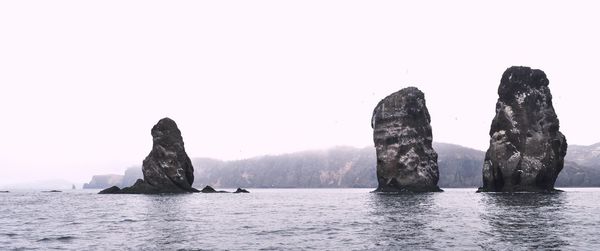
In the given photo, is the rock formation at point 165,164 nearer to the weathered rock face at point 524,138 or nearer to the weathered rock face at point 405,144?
the weathered rock face at point 405,144

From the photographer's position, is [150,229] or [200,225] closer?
[150,229]

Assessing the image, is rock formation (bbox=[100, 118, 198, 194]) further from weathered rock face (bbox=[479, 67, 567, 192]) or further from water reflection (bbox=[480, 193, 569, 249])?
water reflection (bbox=[480, 193, 569, 249])

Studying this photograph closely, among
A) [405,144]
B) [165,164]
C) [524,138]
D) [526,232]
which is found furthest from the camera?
[405,144]

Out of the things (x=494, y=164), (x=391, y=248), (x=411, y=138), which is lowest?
(x=391, y=248)

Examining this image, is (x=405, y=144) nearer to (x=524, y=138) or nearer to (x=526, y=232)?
(x=524, y=138)

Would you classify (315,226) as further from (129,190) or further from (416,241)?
(129,190)

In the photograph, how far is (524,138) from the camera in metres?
113

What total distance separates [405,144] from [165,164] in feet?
213

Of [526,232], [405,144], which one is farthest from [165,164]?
[526,232]

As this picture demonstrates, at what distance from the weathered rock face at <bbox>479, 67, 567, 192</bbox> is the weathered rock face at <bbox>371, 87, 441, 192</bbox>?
16910 millimetres

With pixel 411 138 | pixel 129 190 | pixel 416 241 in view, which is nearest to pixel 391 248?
pixel 416 241

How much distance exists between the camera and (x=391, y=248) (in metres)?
27.8

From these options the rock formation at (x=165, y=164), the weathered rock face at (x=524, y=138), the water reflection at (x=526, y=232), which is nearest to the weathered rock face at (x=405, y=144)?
the weathered rock face at (x=524, y=138)

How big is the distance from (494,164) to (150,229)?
96600 millimetres
